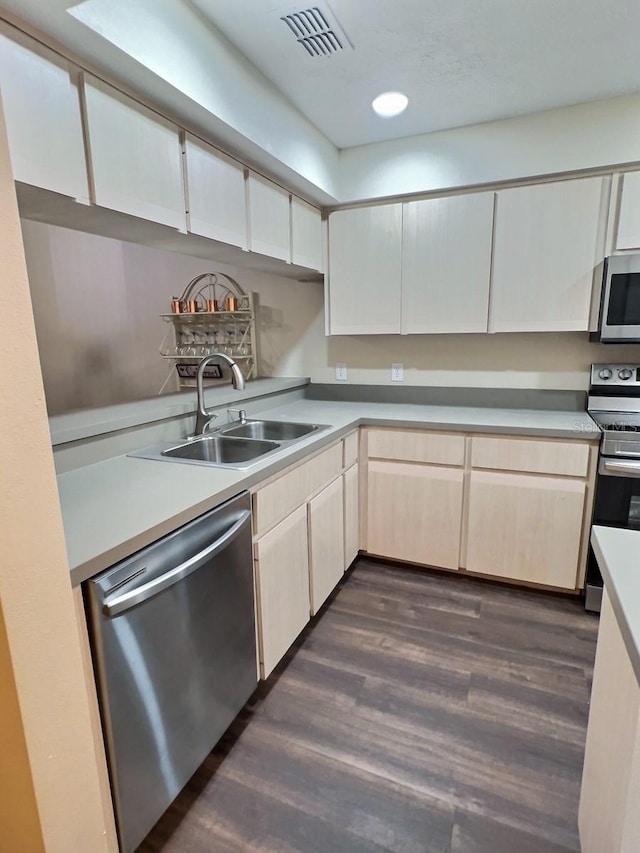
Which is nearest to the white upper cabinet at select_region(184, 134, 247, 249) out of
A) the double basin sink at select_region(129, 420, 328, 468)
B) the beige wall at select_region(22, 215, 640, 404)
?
the double basin sink at select_region(129, 420, 328, 468)

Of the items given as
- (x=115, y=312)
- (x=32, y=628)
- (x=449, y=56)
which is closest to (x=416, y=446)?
(x=449, y=56)

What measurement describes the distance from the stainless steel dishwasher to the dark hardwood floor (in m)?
0.18

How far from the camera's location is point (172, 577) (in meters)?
1.16

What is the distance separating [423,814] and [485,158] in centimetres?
271

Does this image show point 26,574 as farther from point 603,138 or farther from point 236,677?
point 603,138

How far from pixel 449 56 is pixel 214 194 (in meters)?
1.05

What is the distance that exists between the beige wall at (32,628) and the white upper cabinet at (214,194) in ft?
3.51

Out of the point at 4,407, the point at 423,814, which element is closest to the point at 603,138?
the point at 4,407

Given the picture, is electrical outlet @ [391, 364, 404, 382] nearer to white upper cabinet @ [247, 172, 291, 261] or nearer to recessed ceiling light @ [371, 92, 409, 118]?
white upper cabinet @ [247, 172, 291, 261]

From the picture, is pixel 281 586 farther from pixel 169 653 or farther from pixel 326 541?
pixel 169 653

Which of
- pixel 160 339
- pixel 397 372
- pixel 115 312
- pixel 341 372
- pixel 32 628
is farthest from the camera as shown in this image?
pixel 160 339

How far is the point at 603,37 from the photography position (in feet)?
5.35

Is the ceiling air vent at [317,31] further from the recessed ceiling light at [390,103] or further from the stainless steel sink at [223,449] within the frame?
the stainless steel sink at [223,449]

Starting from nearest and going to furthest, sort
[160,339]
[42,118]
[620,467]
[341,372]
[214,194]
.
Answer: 1. [42,118]
2. [214,194]
3. [620,467]
4. [341,372]
5. [160,339]
